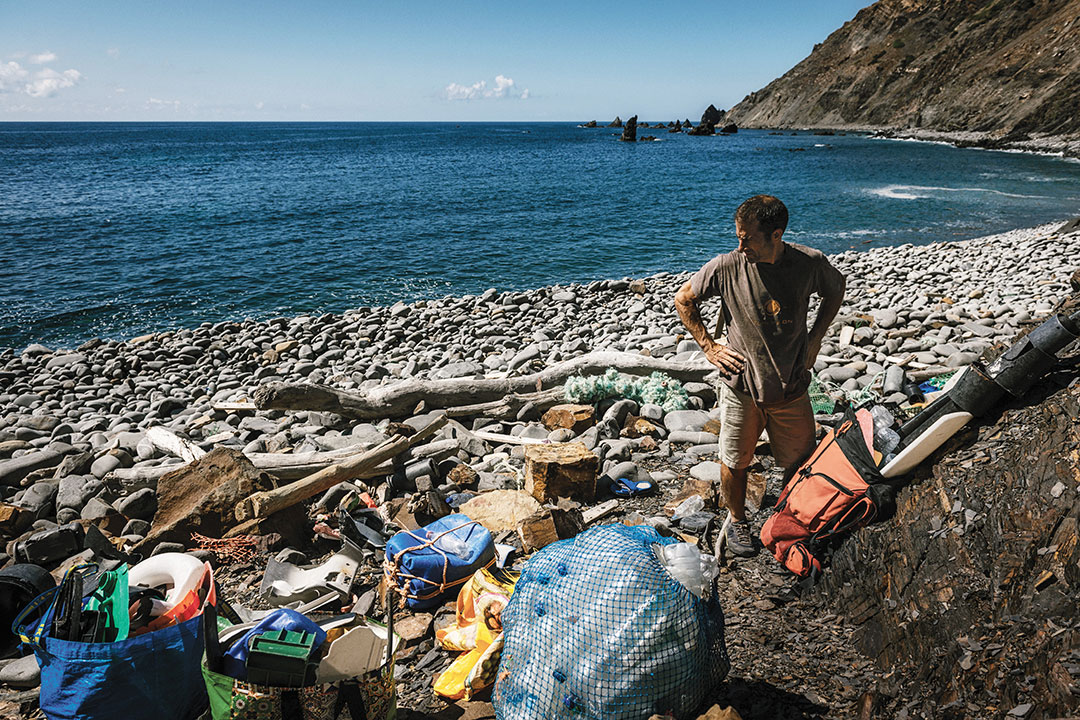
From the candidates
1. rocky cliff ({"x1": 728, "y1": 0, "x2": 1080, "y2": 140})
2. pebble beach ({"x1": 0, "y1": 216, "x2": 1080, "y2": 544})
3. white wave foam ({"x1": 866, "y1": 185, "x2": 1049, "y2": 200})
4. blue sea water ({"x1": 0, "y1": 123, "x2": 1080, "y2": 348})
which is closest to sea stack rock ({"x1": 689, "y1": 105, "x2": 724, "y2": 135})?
rocky cliff ({"x1": 728, "y1": 0, "x2": 1080, "y2": 140})

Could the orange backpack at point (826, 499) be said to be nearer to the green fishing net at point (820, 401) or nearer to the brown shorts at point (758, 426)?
the brown shorts at point (758, 426)

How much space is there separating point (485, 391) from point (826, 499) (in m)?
4.43

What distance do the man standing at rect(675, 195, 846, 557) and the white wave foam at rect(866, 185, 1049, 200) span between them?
3223cm

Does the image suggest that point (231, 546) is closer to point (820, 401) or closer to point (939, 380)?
point (820, 401)

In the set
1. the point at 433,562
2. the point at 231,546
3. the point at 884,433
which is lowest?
the point at 231,546

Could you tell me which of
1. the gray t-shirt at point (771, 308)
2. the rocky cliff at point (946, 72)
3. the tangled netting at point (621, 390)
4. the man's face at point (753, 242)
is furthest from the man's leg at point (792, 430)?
the rocky cliff at point (946, 72)

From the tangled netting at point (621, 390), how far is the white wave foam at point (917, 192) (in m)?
30.3

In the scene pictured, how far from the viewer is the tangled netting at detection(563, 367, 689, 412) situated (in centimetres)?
689

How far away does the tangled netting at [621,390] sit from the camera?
22.6 feet

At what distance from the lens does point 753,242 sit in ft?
11.8

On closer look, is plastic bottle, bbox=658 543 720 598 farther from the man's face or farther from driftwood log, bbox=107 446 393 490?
driftwood log, bbox=107 446 393 490

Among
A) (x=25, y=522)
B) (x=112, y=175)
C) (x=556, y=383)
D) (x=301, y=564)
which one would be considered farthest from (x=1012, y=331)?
(x=112, y=175)

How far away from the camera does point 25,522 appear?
202 inches

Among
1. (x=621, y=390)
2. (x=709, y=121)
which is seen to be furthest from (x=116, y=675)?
(x=709, y=121)
